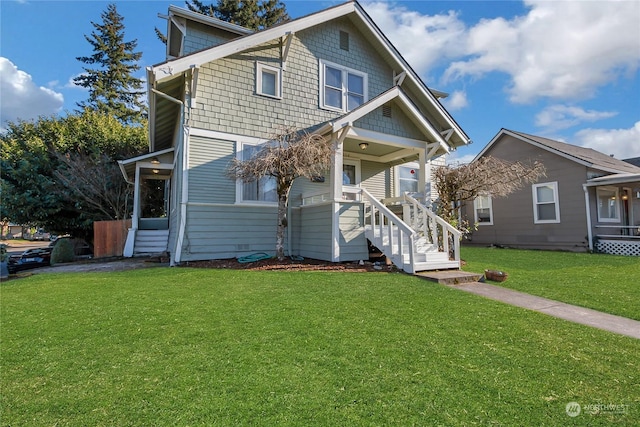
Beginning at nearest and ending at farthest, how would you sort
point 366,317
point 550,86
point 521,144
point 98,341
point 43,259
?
point 98,341
point 366,317
point 43,259
point 521,144
point 550,86

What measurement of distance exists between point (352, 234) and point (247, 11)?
27994mm

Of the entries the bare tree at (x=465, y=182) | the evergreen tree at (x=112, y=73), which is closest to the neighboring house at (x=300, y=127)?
the bare tree at (x=465, y=182)

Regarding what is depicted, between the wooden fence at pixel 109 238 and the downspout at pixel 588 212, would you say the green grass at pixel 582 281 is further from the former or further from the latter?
the wooden fence at pixel 109 238

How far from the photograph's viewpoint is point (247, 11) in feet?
93.4

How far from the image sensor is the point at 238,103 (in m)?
9.70

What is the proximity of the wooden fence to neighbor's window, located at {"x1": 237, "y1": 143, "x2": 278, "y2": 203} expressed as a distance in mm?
6119

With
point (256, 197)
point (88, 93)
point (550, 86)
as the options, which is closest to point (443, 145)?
point (256, 197)

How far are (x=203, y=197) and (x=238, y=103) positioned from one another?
3.04 metres

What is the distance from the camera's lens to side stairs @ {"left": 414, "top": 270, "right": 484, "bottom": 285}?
647 centimetres

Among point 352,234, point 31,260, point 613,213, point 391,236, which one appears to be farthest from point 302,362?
point 613,213

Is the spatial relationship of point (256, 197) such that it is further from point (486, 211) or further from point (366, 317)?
point (486, 211)

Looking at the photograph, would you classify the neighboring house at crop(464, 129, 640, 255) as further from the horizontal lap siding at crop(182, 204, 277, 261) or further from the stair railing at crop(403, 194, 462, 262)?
the horizontal lap siding at crop(182, 204, 277, 261)

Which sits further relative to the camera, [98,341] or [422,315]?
[422,315]

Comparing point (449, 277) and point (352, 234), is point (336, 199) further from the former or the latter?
point (449, 277)
